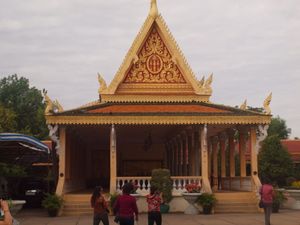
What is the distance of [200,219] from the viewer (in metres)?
17.9

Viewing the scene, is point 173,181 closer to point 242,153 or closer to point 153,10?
point 242,153

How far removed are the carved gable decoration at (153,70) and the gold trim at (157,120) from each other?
9.99 ft

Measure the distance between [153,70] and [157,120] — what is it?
11.5 ft

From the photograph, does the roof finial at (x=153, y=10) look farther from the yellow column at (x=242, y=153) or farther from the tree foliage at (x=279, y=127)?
the tree foliage at (x=279, y=127)

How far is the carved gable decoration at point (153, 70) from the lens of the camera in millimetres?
24016

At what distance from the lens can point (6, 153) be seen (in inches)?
707

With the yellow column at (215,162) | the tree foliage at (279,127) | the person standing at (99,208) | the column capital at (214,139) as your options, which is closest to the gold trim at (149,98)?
the yellow column at (215,162)

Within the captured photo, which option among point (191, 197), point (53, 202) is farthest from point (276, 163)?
point (53, 202)

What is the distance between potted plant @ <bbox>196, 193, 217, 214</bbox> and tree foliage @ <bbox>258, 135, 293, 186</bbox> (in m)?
15.5

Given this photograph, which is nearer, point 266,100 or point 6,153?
point 6,153

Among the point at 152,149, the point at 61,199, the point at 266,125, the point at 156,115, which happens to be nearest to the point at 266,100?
the point at 266,125

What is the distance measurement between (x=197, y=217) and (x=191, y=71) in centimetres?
747

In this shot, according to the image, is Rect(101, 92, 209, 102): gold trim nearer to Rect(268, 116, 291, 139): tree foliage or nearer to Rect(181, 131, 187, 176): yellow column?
Rect(181, 131, 187, 176): yellow column

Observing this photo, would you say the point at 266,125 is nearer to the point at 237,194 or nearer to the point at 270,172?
the point at 237,194
